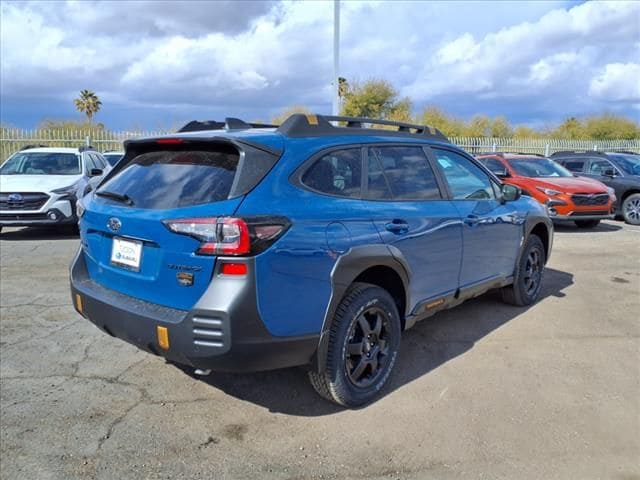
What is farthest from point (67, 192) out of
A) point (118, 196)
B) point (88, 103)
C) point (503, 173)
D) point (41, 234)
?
point (88, 103)

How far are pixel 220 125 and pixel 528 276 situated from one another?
12.0 feet

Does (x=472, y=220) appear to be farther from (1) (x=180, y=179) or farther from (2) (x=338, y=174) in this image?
(1) (x=180, y=179)

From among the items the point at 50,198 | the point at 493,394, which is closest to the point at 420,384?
the point at 493,394

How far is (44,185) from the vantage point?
920 centimetres

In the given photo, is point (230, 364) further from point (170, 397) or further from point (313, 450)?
point (170, 397)

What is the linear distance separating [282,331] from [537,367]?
2.33 metres

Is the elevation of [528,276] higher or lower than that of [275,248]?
lower

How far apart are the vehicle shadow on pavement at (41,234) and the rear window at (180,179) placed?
745 cm

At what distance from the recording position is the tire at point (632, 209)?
11998 millimetres

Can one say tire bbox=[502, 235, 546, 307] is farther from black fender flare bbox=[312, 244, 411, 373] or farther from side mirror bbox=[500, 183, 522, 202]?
black fender flare bbox=[312, 244, 411, 373]

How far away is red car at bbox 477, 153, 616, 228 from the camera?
10281mm

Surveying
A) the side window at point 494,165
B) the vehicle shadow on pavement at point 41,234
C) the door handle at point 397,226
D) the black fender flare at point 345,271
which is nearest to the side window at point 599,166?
the side window at point 494,165

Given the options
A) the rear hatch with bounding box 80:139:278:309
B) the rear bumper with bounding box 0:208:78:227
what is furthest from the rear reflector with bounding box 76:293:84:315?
the rear bumper with bounding box 0:208:78:227

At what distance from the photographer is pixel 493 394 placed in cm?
351
